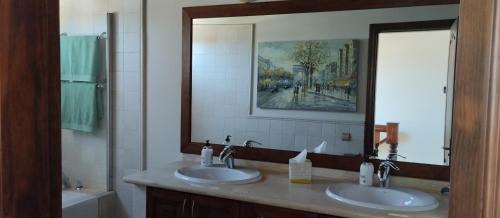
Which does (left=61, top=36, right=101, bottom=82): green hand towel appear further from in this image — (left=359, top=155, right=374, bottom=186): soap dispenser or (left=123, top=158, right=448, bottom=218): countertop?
(left=359, top=155, right=374, bottom=186): soap dispenser

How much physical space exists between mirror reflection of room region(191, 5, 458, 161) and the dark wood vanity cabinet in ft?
1.97

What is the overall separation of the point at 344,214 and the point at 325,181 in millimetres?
518

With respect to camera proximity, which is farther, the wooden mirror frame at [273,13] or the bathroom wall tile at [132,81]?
the bathroom wall tile at [132,81]

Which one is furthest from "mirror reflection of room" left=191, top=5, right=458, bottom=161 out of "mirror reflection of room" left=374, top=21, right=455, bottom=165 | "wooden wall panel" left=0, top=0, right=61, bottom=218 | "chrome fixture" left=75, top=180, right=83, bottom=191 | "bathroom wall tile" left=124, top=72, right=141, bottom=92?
"wooden wall panel" left=0, top=0, right=61, bottom=218

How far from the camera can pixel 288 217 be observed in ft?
6.18

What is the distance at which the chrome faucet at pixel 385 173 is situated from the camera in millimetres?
2105

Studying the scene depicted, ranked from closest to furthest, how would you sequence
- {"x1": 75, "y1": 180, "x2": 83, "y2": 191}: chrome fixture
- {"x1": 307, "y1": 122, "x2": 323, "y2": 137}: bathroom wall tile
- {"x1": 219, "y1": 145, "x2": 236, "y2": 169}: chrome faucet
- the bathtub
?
{"x1": 307, "y1": 122, "x2": 323, "y2": 137}: bathroom wall tile → {"x1": 219, "y1": 145, "x2": 236, "y2": 169}: chrome faucet → the bathtub → {"x1": 75, "y1": 180, "x2": 83, "y2": 191}: chrome fixture

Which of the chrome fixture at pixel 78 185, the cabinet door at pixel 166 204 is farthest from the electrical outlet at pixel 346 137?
the chrome fixture at pixel 78 185

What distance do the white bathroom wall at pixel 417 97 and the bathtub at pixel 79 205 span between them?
79.8 inches

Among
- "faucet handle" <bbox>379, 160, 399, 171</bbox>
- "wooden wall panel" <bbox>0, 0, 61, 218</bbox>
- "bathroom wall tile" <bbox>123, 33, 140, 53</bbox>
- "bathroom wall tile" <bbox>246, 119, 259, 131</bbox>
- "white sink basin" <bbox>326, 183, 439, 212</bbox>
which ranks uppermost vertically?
"bathroom wall tile" <bbox>123, 33, 140, 53</bbox>

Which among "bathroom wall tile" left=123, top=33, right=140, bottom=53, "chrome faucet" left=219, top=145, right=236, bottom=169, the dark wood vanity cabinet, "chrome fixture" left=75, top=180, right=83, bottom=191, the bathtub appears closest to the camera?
the dark wood vanity cabinet

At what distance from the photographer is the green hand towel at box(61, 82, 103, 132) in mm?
2955

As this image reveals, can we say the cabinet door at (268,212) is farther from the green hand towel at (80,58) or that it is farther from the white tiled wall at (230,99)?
the green hand towel at (80,58)

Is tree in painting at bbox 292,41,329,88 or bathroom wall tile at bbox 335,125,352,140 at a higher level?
tree in painting at bbox 292,41,329,88
